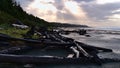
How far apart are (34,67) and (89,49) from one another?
29.0 ft

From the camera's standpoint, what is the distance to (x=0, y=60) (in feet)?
40.7

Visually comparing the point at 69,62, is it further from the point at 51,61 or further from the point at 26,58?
the point at 26,58

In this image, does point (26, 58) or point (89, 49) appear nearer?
point (26, 58)

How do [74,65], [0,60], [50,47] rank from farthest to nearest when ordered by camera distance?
1. [50,47]
2. [74,65]
3. [0,60]

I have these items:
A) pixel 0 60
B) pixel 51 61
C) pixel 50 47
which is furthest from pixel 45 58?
pixel 50 47

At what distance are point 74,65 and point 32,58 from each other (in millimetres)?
2649

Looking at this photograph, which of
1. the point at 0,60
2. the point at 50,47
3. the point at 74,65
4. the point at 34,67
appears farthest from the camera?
the point at 50,47

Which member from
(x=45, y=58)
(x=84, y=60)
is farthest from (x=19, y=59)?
(x=84, y=60)

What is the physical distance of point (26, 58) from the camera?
12.9m

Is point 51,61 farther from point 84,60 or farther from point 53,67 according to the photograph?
point 84,60

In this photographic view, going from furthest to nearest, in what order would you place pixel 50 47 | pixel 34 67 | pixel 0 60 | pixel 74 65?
pixel 50 47 → pixel 74 65 → pixel 34 67 → pixel 0 60

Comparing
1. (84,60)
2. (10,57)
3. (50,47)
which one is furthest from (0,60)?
(50,47)

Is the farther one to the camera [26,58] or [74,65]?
[74,65]

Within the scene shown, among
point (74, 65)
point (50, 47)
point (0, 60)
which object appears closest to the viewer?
point (0, 60)
